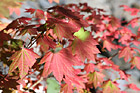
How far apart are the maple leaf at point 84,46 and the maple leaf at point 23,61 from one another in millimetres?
247

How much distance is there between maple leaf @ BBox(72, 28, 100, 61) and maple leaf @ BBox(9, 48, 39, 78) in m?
0.25

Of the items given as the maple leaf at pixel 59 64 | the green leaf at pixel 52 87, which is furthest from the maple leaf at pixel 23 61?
the green leaf at pixel 52 87

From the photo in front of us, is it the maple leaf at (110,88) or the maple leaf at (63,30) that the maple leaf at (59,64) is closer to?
the maple leaf at (63,30)

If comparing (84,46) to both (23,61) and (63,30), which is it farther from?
(23,61)

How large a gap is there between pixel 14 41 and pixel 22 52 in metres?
0.57

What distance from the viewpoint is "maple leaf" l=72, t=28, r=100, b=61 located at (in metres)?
0.89

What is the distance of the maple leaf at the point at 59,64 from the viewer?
832 mm

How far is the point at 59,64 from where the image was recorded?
84cm

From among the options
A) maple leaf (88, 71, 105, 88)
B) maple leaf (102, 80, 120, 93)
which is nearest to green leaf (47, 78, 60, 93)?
maple leaf (88, 71, 105, 88)

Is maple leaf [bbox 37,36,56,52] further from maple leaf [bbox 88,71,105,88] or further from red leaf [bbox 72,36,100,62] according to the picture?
maple leaf [bbox 88,71,105,88]

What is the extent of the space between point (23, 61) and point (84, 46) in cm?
36

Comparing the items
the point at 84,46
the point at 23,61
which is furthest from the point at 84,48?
the point at 23,61

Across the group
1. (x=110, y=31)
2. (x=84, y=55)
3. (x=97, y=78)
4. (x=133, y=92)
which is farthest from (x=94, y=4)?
(x=84, y=55)

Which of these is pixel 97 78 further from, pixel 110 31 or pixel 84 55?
pixel 110 31
